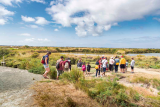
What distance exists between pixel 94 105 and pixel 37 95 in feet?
7.95

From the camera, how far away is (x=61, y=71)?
292 inches

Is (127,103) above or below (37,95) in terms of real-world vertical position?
below

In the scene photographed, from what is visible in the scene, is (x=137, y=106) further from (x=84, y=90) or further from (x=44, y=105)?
(x=44, y=105)

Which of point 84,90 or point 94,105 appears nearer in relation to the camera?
point 94,105

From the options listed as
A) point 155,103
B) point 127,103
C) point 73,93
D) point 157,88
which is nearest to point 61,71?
point 73,93

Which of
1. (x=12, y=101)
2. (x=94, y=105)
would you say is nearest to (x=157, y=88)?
(x=94, y=105)

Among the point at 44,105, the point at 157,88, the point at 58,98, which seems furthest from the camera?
the point at 157,88

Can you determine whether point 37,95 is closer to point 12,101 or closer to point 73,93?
point 12,101

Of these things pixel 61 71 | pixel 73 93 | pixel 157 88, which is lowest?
pixel 157 88

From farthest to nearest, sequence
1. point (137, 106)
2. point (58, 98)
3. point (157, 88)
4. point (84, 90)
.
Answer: point (157, 88) < point (84, 90) < point (137, 106) < point (58, 98)

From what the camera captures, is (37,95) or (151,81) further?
(151,81)

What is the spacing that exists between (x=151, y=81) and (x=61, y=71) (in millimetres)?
6709

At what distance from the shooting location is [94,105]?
14.8 ft

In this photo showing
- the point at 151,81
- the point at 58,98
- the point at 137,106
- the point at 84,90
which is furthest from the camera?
the point at 151,81
